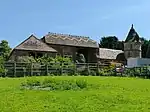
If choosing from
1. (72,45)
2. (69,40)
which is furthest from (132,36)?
(72,45)

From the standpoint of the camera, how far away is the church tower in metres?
86.1

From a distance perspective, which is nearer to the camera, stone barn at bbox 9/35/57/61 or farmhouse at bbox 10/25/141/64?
stone barn at bbox 9/35/57/61

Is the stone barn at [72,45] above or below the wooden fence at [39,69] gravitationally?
above

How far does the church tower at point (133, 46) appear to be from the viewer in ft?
282

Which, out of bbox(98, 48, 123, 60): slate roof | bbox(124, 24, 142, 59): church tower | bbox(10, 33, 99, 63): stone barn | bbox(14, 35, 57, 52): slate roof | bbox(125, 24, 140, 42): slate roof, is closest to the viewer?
bbox(14, 35, 57, 52): slate roof

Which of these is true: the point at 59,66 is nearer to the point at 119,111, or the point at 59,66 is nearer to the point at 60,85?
the point at 60,85

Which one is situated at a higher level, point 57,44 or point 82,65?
point 57,44

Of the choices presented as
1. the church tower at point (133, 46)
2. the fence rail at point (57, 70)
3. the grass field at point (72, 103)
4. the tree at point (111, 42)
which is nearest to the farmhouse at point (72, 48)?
the church tower at point (133, 46)

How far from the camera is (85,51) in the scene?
245 feet

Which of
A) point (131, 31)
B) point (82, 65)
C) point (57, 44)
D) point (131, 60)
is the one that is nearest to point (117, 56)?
point (131, 31)

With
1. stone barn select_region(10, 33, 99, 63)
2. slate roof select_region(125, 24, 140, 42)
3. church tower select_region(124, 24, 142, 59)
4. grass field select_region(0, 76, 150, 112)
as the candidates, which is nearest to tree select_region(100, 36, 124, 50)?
slate roof select_region(125, 24, 140, 42)

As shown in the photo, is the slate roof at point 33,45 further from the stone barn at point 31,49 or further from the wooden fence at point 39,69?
the wooden fence at point 39,69

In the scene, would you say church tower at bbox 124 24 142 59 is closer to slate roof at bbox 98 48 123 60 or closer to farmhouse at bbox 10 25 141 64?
farmhouse at bbox 10 25 141 64

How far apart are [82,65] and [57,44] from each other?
25.6m
